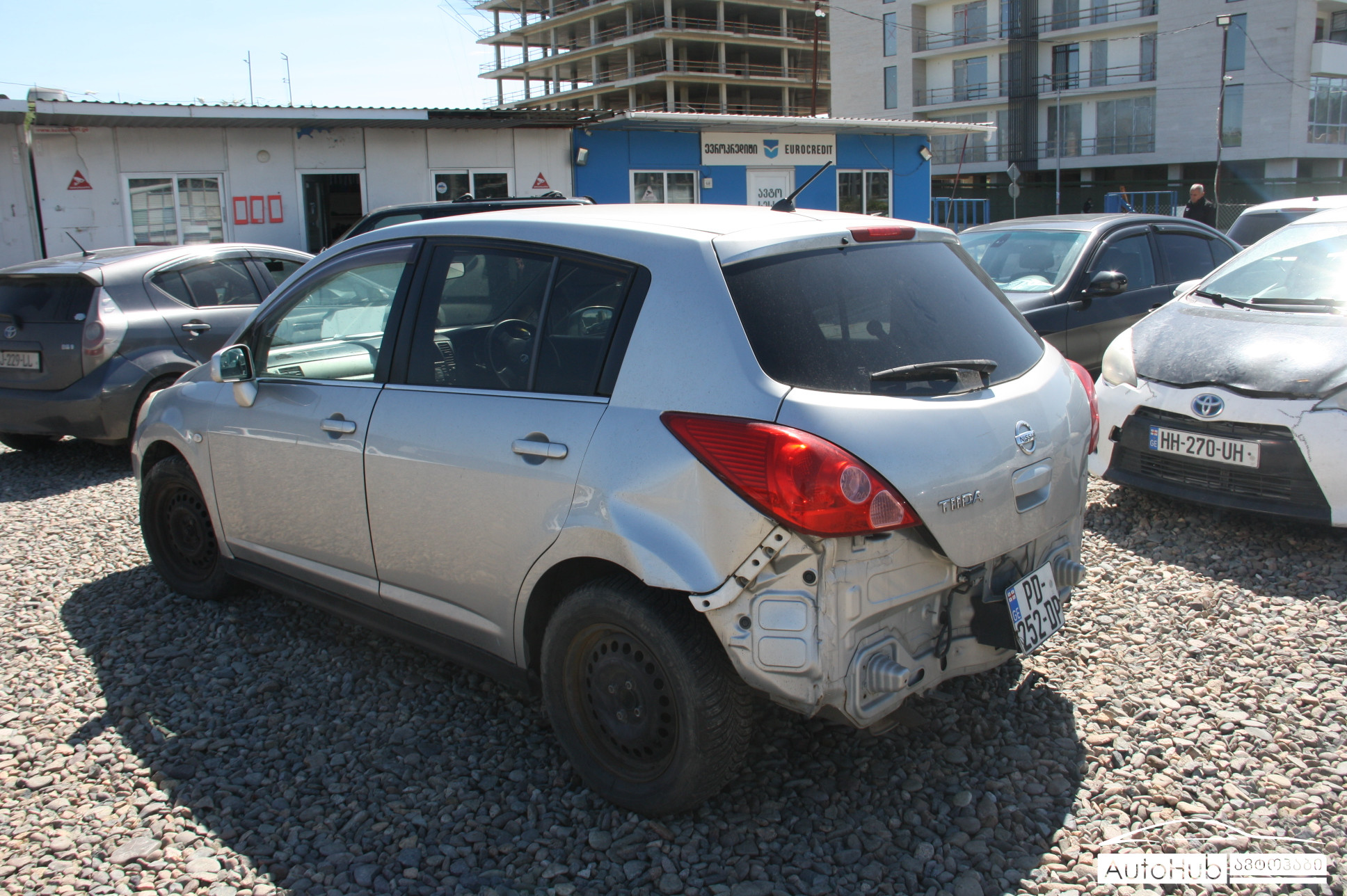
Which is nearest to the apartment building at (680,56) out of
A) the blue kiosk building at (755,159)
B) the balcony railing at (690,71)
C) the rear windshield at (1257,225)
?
the balcony railing at (690,71)

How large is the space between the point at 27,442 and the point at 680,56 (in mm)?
75943

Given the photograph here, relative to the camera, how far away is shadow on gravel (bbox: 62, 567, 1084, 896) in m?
2.71

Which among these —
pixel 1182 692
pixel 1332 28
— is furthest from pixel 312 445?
pixel 1332 28

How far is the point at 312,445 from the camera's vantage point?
3.71 metres

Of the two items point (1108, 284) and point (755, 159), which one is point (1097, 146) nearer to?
point (755, 159)

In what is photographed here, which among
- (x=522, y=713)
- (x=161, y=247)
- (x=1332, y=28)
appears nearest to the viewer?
(x=522, y=713)

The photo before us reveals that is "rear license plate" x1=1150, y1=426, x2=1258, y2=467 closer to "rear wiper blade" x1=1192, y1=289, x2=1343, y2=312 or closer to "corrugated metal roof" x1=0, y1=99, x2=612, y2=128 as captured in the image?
"rear wiper blade" x1=1192, y1=289, x2=1343, y2=312

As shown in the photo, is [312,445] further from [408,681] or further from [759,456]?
[759,456]

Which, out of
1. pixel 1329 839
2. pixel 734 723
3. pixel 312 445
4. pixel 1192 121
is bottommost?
pixel 1329 839

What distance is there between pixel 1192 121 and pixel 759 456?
59.6m

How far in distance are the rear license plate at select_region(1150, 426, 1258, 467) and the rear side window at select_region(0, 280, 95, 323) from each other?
7.32 meters

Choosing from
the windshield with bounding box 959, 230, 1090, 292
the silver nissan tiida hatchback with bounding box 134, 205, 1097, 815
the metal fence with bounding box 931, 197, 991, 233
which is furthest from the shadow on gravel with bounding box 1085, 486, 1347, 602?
the metal fence with bounding box 931, 197, 991, 233

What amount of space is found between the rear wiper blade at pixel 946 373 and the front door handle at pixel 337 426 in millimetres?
1893

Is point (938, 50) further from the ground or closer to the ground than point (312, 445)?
further from the ground
